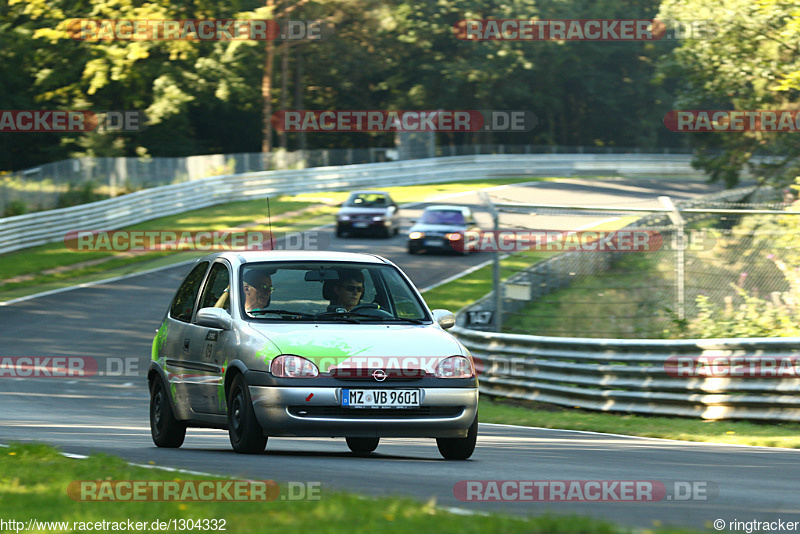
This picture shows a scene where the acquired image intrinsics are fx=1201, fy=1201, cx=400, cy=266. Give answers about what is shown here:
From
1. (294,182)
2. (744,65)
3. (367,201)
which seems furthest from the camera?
(294,182)

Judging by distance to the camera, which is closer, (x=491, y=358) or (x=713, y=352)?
(x=713, y=352)

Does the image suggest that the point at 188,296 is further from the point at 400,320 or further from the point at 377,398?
the point at 377,398

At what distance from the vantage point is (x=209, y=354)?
9.27 metres

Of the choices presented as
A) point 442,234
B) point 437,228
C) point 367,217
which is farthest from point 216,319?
point 367,217

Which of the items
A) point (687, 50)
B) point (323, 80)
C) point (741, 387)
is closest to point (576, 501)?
point (741, 387)

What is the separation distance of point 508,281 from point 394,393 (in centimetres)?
1043

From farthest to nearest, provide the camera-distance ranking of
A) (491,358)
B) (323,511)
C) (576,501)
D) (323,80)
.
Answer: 1. (323,80)
2. (491,358)
3. (576,501)
4. (323,511)

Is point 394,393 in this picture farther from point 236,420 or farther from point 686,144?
point 686,144

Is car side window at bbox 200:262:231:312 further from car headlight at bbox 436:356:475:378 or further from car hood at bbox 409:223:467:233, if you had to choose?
car hood at bbox 409:223:467:233

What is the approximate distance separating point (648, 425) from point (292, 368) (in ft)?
22.6

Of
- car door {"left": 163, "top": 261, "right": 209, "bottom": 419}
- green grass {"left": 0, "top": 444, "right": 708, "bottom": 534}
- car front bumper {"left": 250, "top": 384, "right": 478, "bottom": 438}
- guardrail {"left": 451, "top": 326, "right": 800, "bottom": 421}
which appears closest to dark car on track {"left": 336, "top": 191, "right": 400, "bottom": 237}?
guardrail {"left": 451, "top": 326, "right": 800, "bottom": 421}

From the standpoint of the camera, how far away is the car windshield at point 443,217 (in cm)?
3422

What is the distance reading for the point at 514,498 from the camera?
22.2 ft

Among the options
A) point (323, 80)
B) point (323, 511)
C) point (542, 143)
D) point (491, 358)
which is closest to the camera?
point (323, 511)
